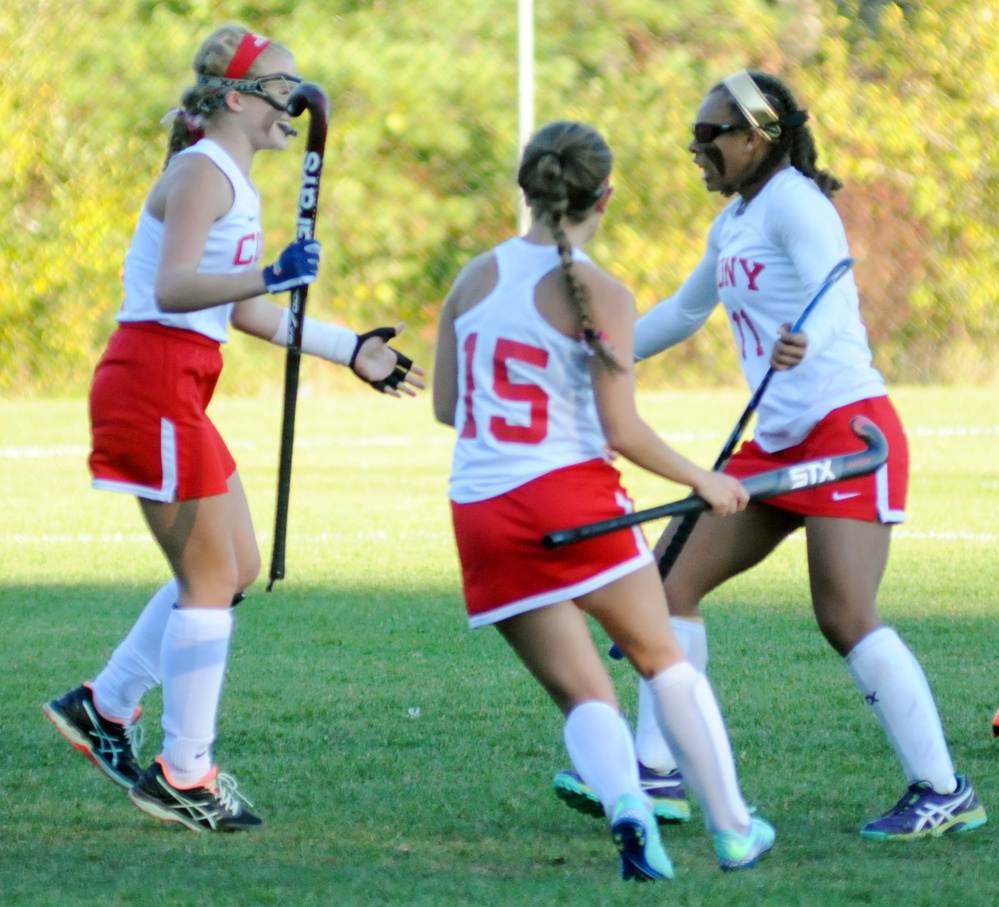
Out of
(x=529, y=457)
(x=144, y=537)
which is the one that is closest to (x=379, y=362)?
(x=529, y=457)

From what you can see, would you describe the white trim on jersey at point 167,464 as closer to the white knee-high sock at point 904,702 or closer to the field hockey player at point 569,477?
the field hockey player at point 569,477

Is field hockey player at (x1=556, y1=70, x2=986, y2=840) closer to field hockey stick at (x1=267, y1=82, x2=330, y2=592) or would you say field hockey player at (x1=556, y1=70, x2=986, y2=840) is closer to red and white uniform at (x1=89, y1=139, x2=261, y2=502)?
field hockey stick at (x1=267, y1=82, x2=330, y2=592)

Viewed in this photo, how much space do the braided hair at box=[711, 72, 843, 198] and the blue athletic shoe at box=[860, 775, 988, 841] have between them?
1440mm

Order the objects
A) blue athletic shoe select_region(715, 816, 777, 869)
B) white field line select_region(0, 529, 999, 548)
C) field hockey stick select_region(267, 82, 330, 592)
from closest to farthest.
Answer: blue athletic shoe select_region(715, 816, 777, 869)
field hockey stick select_region(267, 82, 330, 592)
white field line select_region(0, 529, 999, 548)

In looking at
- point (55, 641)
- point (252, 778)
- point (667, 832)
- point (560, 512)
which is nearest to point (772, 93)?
point (560, 512)

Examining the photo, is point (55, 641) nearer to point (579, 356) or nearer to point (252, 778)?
point (252, 778)

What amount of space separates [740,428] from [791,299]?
13.0 inches

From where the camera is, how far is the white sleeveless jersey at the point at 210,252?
13.3ft

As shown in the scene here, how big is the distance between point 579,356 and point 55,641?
3.57 meters

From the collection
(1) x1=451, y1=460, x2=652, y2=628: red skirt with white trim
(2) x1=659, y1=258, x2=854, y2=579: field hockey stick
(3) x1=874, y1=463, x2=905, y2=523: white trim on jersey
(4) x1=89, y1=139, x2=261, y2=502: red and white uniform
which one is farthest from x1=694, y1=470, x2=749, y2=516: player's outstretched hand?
(4) x1=89, y1=139, x2=261, y2=502: red and white uniform

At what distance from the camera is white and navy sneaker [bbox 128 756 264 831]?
160 inches

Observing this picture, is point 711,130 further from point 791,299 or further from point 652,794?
point 652,794

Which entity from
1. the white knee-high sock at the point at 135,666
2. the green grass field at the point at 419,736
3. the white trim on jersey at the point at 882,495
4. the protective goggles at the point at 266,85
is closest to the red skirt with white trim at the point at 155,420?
the white knee-high sock at the point at 135,666

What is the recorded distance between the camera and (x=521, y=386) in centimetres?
338
